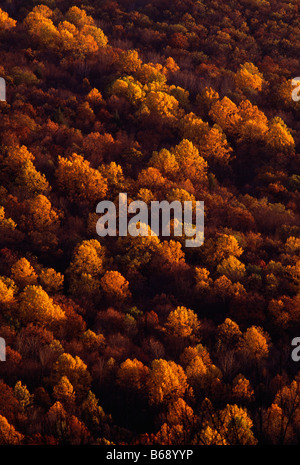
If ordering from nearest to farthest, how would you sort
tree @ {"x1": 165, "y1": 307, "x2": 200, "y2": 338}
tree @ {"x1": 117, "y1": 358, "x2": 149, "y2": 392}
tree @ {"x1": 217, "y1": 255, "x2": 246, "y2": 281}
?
tree @ {"x1": 117, "y1": 358, "x2": 149, "y2": 392}, tree @ {"x1": 165, "y1": 307, "x2": 200, "y2": 338}, tree @ {"x1": 217, "y1": 255, "x2": 246, "y2": 281}

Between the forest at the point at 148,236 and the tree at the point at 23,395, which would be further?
the forest at the point at 148,236

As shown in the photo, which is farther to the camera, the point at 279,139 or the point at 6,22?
the point at 6,22

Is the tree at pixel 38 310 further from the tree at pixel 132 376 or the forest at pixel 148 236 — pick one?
the tree at pixel 132 376

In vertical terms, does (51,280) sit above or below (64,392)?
above

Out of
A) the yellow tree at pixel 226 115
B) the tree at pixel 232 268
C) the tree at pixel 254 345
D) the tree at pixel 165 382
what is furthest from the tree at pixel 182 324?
the yellow tree at pixel 226 115

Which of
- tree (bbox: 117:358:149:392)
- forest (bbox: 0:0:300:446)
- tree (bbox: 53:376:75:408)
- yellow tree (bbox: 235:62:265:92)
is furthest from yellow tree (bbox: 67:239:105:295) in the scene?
yellow tree (bbox: 235:62:265:92)

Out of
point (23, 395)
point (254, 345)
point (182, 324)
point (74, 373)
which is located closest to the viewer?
point (23, 395)

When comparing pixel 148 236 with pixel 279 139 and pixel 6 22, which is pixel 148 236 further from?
pixel 6 22

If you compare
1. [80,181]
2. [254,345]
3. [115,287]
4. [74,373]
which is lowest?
[74,373]

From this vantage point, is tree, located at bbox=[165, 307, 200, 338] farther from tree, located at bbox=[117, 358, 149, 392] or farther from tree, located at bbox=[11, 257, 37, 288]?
tree, located at bbox=[11, 257, 37, 288]

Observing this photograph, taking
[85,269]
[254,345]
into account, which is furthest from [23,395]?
[254,345]
